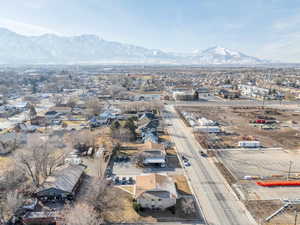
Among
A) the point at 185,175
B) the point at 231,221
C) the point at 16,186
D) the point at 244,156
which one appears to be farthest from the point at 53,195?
the point at 244,156

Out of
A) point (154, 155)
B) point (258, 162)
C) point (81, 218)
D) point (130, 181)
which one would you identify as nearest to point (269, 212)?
point (258, 162)

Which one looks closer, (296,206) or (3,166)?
(296,206)

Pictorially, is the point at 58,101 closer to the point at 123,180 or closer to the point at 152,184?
the point at 123,180

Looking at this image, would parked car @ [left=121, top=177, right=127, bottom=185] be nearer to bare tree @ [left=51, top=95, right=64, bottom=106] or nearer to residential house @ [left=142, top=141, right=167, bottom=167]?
residential house @ [left=142, top=141, right=167, bottom=167]

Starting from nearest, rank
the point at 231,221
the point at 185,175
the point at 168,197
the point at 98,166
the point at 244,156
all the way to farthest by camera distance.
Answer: the point at 231,221, the point at 168,197, the point at 185,175, the point at 98,166, the point at 244,156

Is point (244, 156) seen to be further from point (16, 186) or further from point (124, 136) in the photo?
point (16, 186)

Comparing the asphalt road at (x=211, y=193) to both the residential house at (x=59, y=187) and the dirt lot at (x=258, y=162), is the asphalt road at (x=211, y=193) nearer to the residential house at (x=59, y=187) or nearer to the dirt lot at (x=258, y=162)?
the dirt lot at (x=258, y=162)

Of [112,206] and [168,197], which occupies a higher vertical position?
[168,197]
